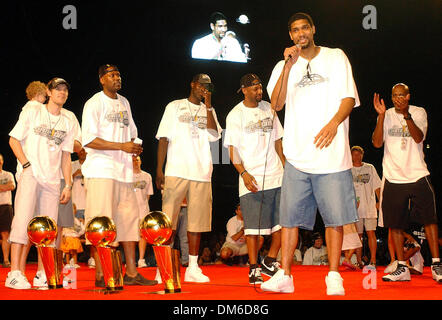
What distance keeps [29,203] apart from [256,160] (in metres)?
2.05

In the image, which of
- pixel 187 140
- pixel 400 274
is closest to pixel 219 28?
pixel 187 140

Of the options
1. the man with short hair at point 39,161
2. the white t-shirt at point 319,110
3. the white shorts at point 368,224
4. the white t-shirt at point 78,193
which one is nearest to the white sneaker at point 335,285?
the white t-shirt at point 319,110

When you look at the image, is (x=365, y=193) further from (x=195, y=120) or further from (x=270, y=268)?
(x=195, y=120)

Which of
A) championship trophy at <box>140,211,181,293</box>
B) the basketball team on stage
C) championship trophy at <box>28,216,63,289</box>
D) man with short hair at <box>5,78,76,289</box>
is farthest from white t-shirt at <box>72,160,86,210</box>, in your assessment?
championship trophy at <box>140,211,181,293</box>

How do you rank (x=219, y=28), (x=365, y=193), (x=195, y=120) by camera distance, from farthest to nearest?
1. (x=219, y=28)
2. (x=365, y=193)
3. (x=195, y=120)

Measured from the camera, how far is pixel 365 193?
851 cm

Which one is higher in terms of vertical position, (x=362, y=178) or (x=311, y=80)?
(x=311, y=80)

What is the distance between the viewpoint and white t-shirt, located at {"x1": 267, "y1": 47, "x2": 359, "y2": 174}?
3.54 meters

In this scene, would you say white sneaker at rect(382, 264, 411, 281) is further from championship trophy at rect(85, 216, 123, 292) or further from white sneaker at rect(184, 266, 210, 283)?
championship trophy at rect(85, 216, 123, 292)

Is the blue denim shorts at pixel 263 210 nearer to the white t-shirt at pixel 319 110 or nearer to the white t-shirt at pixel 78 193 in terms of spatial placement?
the white t-shirt at pixel 319 110

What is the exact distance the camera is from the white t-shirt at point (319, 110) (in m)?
3.54

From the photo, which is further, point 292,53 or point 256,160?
point 256,160
